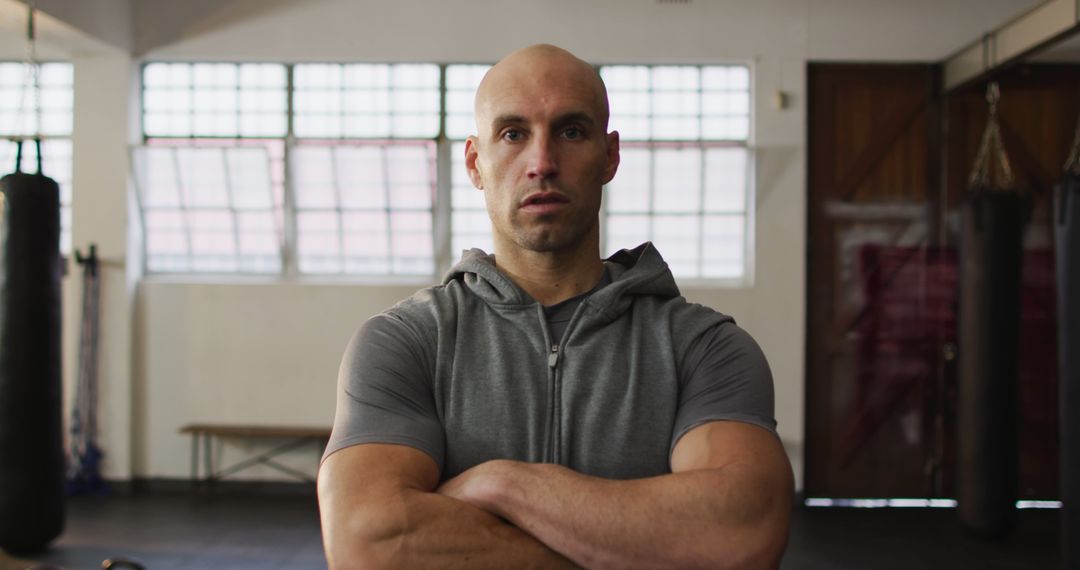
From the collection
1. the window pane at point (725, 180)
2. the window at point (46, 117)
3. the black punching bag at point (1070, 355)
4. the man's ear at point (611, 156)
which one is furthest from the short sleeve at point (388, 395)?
the window at point (46, 117)

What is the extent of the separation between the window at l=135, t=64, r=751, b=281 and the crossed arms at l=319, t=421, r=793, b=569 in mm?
4750

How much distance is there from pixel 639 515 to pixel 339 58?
5.39 meters

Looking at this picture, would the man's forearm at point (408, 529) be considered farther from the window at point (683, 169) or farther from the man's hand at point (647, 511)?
the window at point (683, 169)

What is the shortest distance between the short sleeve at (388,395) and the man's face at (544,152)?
0.28 m

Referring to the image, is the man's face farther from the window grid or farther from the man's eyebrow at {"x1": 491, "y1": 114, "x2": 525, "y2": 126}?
the window grid

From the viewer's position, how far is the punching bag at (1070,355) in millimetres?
3711

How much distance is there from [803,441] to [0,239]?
514 centimetres

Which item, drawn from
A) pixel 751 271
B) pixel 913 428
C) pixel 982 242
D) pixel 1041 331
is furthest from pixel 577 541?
pixel 1041 331

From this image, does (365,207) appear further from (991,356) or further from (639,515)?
(639,515)

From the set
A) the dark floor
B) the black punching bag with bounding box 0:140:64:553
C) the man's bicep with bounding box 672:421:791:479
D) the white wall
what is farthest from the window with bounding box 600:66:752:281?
the man's bicep with bounding box 672:421:791:479

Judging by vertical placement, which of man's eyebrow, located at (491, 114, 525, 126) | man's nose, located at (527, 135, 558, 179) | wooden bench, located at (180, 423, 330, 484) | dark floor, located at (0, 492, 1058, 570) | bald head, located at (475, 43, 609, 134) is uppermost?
bald head, located at (475, 43, 609, 134)

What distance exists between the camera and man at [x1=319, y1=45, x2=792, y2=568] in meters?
1.29

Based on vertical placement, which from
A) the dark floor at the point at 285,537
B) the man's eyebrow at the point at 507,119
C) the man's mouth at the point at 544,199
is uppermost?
the man's eyebrow at the point at 507,119

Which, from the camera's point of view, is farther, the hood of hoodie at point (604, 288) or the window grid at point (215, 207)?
the window grid at point (215, 207)
